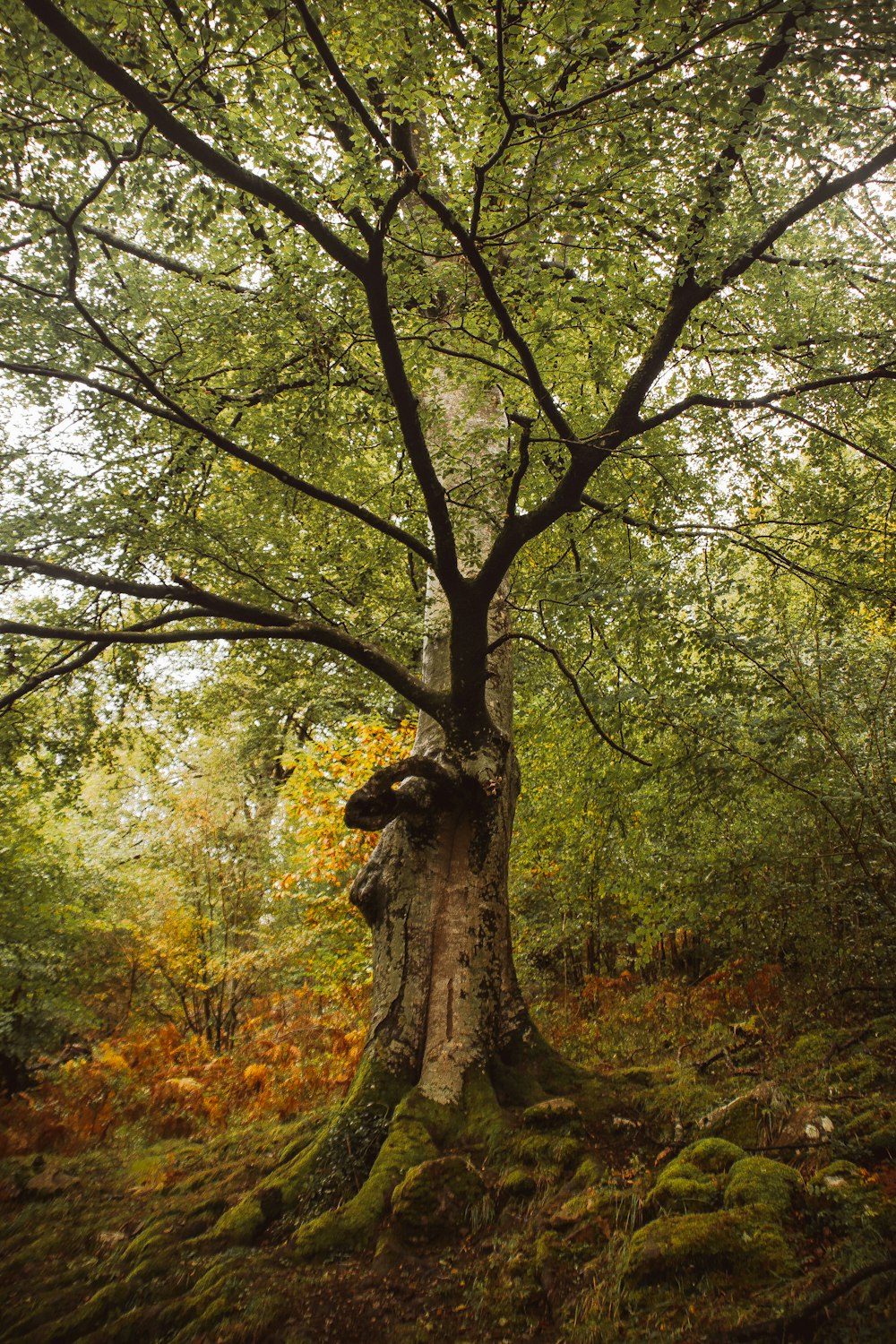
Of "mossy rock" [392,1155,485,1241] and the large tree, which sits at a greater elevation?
the large tree

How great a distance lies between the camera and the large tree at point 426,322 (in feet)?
9.31

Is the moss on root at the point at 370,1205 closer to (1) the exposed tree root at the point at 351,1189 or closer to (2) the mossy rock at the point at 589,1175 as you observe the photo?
(1) the exposed tree root at the point at 351,1189

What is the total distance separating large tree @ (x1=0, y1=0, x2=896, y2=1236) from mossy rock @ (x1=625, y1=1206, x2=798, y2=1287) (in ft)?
4.41

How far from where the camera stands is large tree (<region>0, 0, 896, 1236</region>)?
2838 mm

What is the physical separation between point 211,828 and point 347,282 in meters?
7.37

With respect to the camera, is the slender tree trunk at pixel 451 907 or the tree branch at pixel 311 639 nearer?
the tree branch at pixel 311 639

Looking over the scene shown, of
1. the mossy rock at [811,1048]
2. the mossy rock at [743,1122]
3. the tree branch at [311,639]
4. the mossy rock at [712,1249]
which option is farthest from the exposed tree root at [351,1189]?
the tree branch at [311,639]

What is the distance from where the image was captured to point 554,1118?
3.76m

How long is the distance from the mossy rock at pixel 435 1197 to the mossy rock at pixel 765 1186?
48.6 inches

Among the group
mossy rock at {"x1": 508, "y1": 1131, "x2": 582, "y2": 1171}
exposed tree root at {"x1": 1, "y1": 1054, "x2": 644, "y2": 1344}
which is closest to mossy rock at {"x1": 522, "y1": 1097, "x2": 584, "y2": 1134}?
exposed tree root at {"x1": 1, "y1": 1054, "x2": 644, "y2": 1344}

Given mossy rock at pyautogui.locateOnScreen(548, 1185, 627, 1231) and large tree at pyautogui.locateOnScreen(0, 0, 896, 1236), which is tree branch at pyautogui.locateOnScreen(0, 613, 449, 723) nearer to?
large tree at pyautogui.locateOnScreen(0, 0, 896, 1236)

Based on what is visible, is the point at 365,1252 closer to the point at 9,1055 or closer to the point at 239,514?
the point at 239,514

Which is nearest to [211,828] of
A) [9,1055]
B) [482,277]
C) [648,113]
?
[9,1055]


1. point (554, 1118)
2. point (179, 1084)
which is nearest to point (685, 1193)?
point (554, 1118)
